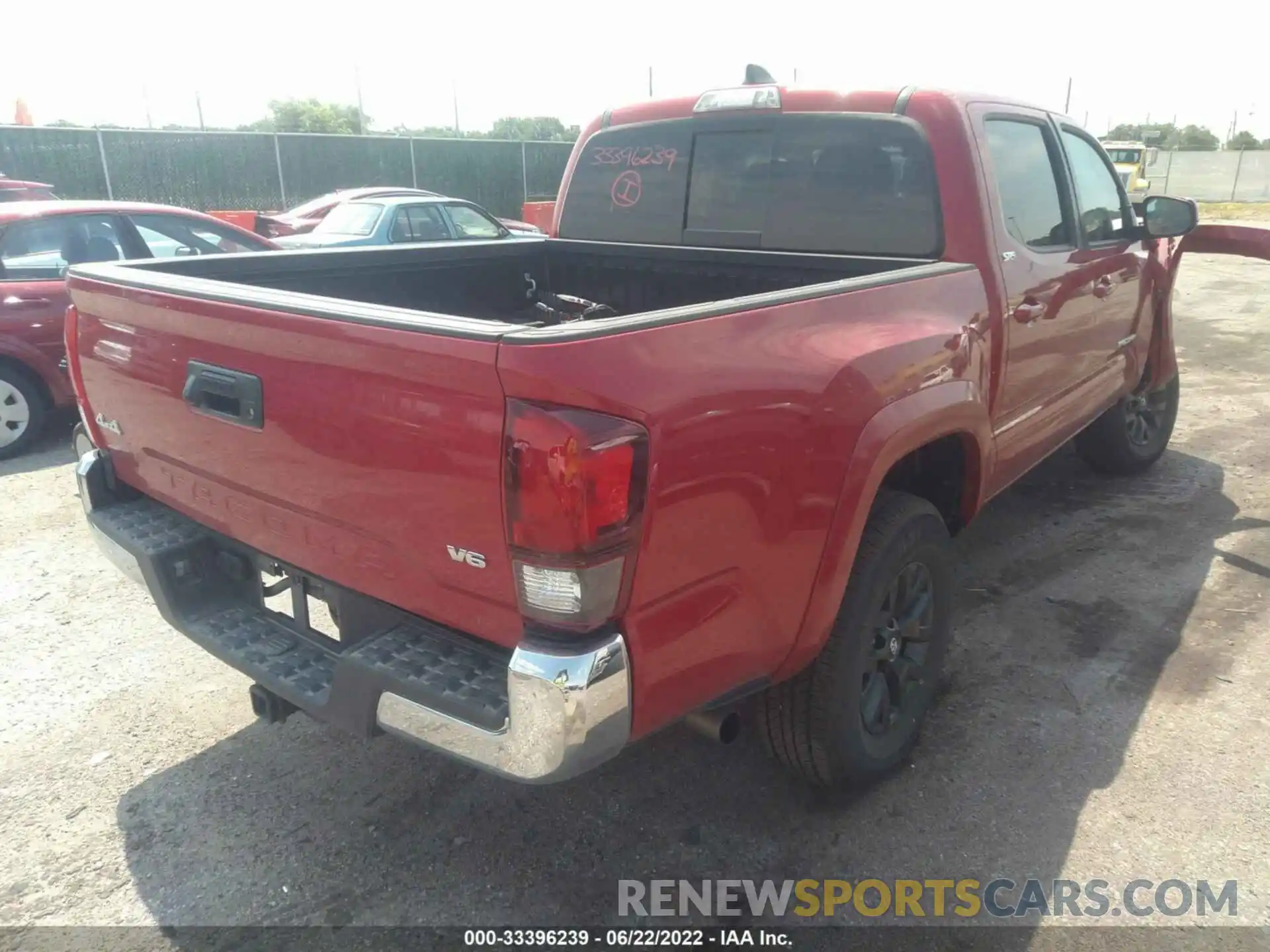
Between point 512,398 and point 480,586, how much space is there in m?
0.44

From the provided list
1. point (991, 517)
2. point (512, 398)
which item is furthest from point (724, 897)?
point (991, 517)

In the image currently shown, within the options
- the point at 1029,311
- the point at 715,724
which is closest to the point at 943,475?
the point at 1029,311

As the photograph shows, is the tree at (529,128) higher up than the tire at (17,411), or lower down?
higher up

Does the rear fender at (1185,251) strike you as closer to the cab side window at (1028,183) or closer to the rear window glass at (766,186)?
the cab side window at (1028,183)

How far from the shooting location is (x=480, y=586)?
6.58 ft

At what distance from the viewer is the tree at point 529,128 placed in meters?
44.9

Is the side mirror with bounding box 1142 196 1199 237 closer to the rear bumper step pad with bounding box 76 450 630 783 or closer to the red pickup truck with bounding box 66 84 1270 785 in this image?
the red pickup truck with bounding box 66 84 1270 785

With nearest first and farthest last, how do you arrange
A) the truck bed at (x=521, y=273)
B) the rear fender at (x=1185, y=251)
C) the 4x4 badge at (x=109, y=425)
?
1. the 4x4 badge at (x=109, y=425)
2. the truck bed at (x=521, y=273)
3. the rear fender at (x=1185, y=251)

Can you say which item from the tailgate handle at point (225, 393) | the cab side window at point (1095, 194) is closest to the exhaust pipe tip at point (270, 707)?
the tailgate handle at point (225, 393)

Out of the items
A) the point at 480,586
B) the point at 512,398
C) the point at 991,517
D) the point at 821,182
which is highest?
the point at 821,182

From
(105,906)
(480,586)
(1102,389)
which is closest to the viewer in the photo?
(480,586)

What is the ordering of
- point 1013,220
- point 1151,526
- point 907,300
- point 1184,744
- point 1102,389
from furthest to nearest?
point 1151,526 → point 1102,389 → point 1013,220 → point 1184,744 → point 907,300

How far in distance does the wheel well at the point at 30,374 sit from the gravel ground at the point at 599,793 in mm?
2737

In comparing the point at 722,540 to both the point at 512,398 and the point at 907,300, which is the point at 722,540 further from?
the point at 907,300
